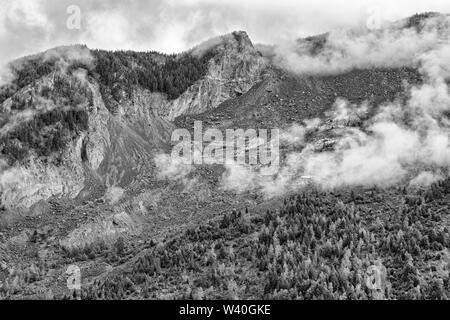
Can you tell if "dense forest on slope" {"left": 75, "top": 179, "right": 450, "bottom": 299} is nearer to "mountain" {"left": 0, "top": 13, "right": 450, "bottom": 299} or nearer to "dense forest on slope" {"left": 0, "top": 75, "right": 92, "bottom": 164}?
"mountain" {"left": 0, "top": 13, "right": 450, "bottom": 299}

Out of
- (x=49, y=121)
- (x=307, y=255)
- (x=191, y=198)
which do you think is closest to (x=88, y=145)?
(x=49, y=121)

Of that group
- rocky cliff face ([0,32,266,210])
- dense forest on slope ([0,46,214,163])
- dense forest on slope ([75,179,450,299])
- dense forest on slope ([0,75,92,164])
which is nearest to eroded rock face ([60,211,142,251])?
rocky cliff face ([0,32,266,210])

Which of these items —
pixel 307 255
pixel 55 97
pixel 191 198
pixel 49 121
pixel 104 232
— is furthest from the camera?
pixel 55 97

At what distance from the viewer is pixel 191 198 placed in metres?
162

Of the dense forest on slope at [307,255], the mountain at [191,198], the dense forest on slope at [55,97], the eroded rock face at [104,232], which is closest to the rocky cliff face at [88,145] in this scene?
the mountain at [191,198]

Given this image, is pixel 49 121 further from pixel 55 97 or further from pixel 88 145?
pixel 88 145

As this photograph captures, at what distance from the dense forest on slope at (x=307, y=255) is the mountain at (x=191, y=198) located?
0.30m

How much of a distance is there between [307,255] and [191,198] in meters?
42.7

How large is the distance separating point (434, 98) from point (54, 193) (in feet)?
363

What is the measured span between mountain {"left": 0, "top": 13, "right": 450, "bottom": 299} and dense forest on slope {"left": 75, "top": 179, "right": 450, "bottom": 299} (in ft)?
1.00

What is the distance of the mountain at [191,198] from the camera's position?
123975 mm

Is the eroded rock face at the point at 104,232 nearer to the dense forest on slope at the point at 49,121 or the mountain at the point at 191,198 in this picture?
the mountain at the point at 191,198
